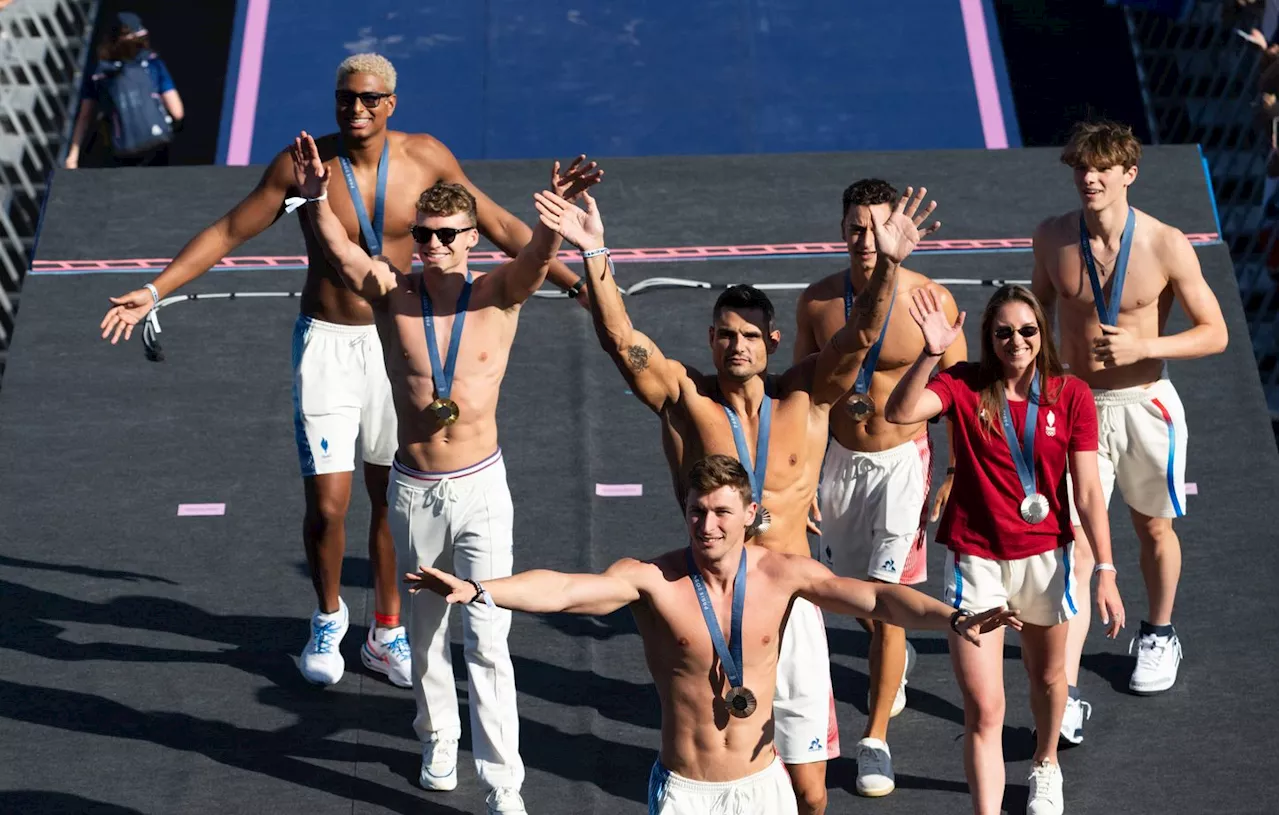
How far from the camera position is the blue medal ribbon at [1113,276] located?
22.5 ft

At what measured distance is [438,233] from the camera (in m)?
6.31

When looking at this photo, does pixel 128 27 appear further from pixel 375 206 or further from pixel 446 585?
pixel 446 585

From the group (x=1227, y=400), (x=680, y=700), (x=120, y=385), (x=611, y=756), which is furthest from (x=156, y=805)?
(x=1227, y=400)

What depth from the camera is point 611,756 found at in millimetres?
6820

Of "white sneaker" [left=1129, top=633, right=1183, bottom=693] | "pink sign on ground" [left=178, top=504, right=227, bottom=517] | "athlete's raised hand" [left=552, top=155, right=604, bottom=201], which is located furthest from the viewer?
"pink sign on ground" [left=178, top=504, right=227, bottom=517]

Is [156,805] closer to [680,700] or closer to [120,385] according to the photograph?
[680,700]

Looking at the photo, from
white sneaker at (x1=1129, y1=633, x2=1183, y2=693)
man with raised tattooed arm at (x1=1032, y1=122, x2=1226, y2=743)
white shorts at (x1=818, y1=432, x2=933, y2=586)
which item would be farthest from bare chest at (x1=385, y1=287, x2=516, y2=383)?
white sneaker at (x1=1129, y1=633, x2=1183, y2=693)

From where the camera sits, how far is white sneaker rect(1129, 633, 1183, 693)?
7082mm

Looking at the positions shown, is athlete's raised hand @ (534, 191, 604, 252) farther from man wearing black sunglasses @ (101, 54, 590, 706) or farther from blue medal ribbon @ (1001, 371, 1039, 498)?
blue medal ribbon @ (1001, 371, 1039, 498)

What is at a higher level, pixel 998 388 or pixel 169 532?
pixel 998 388

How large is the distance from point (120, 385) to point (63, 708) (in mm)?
2088

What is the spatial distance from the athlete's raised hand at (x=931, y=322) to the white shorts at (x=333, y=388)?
206cm

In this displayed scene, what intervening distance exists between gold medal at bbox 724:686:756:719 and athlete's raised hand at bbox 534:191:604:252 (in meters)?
1.51

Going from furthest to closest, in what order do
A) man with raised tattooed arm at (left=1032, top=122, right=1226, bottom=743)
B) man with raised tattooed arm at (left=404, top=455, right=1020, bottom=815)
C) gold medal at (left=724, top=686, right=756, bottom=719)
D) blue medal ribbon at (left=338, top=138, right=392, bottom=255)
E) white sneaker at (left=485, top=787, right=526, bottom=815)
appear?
blue medal ribbon at (left=338, top=138, right=392, bottom=255)
man with raised tattooed arm at (left=1032, top=122, right=1226, bottom=743)
white sneaker at (left=485, top=787, right=526, bottom=815)
gold medal at (left=724, top=686, right=756, bottom=719)
man with raised tattooed arm at (left=404, top=455, right=1020, bottom=815)
